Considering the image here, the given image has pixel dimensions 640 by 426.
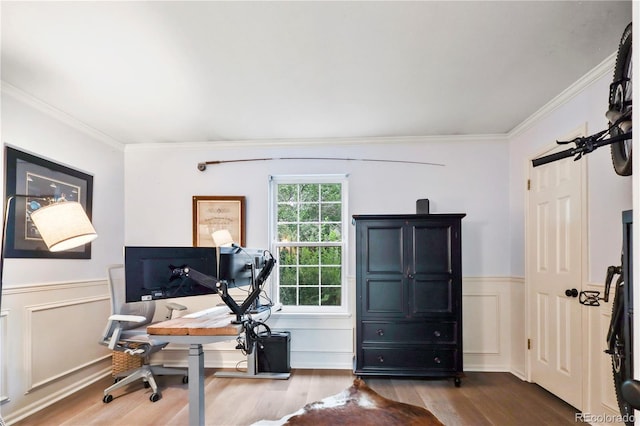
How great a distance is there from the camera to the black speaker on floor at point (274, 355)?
3.62 m

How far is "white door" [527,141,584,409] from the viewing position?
2.73 meters

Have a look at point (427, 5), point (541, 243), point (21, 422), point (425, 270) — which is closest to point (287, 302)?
point (425, 270)

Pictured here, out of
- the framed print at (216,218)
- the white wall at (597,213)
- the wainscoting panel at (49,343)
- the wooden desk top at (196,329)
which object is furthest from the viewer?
the framed print at (216,218)

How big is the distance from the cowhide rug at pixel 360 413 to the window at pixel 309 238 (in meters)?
2.34

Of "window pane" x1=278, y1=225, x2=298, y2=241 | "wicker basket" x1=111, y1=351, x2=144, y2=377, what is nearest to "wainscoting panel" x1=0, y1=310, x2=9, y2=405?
"wicker basket" x1=111, y1=351, x2=144, y2=377

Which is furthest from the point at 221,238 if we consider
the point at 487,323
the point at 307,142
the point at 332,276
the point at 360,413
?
the point at 487,323

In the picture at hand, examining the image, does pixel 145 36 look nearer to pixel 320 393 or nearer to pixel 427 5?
pixel 427 5

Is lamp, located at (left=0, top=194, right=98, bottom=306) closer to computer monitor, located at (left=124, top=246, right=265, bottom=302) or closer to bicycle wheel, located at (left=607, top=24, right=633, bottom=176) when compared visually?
computer monitor, located at (left=124, top=246, right=265, bottom=302)

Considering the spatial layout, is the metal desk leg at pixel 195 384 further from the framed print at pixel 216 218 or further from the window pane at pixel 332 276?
the window pane at pixel 332 276

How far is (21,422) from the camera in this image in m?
2.65

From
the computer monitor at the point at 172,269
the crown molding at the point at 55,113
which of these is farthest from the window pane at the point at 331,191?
the crown molding at the point at 55,113

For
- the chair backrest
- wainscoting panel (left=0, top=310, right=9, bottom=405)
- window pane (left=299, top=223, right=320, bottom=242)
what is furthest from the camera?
window pane (left=299, top=223, right=320, bottom=242)

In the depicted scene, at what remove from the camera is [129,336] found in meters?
3.13

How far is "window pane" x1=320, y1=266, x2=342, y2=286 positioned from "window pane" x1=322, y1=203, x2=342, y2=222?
1.83 feet
